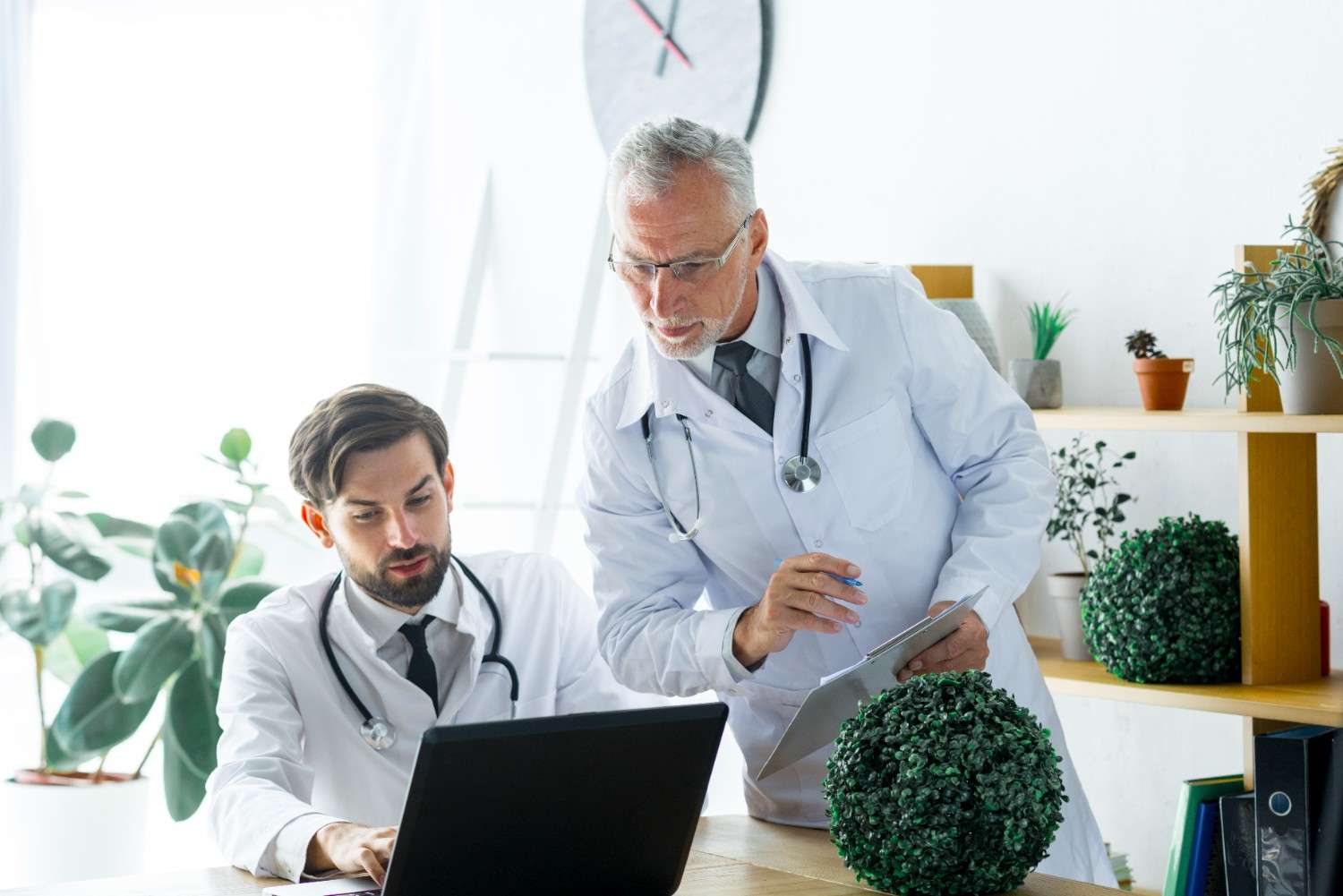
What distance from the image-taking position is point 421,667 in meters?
2.08

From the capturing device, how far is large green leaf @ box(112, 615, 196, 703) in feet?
11.4

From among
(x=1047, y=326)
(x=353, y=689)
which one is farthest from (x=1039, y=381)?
(x=353, y=689)

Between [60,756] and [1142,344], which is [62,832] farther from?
[1142,344]

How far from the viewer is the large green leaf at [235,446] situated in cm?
378

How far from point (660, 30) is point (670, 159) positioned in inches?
78.7

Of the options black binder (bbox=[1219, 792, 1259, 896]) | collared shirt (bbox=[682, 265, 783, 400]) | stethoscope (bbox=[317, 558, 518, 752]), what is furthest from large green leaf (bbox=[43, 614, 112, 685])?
black binder (bbox=[1219, 792, 1259, 896])

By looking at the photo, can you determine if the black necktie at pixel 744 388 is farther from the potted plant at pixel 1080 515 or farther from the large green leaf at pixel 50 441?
the large green leaf at pixel 50 441

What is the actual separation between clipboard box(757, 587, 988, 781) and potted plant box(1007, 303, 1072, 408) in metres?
1.00

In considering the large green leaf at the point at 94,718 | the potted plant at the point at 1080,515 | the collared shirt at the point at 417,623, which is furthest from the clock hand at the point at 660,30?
the large green leaf at the point at 94,718

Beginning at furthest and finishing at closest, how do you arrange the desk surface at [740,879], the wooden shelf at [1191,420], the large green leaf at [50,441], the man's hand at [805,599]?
the large green leaf at [50,441], the wooden shelf at [1191,420], the man's hand at [805,599], the desk surface at [740,879]

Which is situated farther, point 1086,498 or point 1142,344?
point 1086,498

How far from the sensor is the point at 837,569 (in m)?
1.68

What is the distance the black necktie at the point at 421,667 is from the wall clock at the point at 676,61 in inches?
61.7

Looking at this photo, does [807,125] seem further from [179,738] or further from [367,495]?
[179,738]
